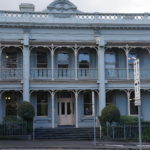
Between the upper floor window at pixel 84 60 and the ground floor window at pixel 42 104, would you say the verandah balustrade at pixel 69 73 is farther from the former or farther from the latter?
the ground floor window at pixel 42 104

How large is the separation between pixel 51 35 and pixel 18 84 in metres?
4.81

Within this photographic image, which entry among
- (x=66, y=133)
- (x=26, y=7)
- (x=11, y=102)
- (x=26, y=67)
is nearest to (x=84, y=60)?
(x=26, y=67)

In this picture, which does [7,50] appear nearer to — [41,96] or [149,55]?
[41,96]

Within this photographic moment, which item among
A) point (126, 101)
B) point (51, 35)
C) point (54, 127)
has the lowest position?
point (54, 127)

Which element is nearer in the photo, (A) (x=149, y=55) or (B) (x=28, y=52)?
(B) (x=28, y=52)

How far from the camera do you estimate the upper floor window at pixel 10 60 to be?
30.7 meters

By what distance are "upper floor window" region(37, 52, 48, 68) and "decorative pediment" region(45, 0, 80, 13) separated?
362cm

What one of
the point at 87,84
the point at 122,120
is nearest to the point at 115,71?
the point at 87,84

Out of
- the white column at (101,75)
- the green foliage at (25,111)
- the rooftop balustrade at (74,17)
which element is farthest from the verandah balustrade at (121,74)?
the green foliage at (25,111)

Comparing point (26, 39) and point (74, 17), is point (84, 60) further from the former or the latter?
point (26, 39)

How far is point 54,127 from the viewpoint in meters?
29.5

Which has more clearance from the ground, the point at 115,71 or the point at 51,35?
the point at 51,35

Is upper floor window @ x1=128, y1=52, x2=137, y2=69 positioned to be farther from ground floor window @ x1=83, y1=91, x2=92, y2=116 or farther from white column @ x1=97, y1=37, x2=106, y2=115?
ground floor window @ x1=83, y1=91, x2=92, y2=116

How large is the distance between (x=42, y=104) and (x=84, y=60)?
4.99m
